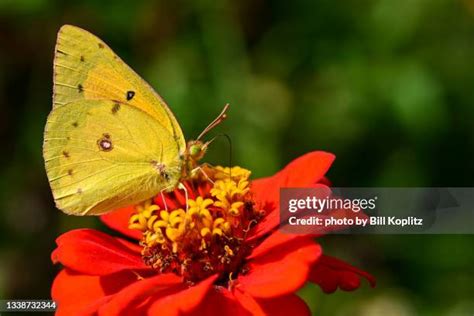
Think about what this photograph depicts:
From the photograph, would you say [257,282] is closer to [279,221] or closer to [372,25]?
[279,221]

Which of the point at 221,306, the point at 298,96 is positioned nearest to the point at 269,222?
the point at 221,306

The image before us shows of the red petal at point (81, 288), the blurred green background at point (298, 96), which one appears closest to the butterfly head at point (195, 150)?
the red petal at point (81, 288)

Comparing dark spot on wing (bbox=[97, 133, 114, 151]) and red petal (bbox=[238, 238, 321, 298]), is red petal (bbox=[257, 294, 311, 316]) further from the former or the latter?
dark spot on wing (bbox=[97, 133, 114, 151])

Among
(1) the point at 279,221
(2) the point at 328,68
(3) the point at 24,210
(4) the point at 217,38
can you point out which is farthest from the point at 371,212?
(3) the point at 24,210

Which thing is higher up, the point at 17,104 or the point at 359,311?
the point at 17,104

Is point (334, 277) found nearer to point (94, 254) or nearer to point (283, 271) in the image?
point (283, 271)

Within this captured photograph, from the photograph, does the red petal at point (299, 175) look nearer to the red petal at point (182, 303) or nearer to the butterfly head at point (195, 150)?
the butterfly head at point (195, 150)
